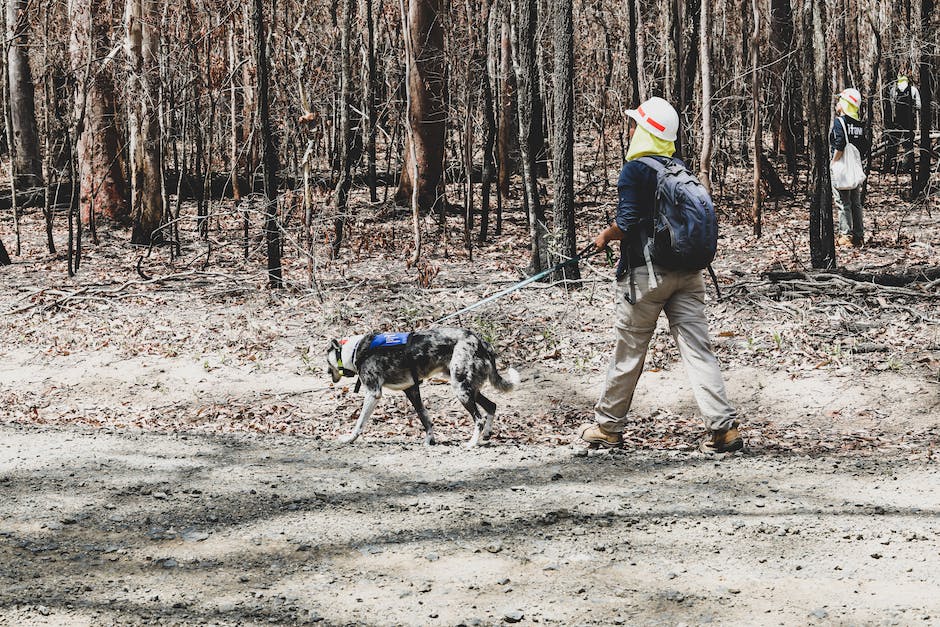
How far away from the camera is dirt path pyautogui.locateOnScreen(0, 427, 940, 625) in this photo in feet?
14.3

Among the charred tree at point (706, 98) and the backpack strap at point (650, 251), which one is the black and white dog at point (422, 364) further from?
the charred tree at point (706, 98)

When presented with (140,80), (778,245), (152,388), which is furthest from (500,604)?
(140,80)

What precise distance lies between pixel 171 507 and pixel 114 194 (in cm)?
1585

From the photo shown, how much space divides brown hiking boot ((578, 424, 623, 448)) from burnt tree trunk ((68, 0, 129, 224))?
14.7 m

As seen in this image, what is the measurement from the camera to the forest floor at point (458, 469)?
14.9 ft

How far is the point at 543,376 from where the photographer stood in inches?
383

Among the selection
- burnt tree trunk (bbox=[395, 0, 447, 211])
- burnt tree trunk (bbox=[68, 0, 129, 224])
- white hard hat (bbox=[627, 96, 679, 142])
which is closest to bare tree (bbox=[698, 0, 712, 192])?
burnt tree trunk (bbox=[395, 0, 447, 211])

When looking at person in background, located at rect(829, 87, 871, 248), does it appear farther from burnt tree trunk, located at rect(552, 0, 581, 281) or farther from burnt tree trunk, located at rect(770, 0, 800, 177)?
burnt tree trunk, located at rect(770, 0, 800, 177)

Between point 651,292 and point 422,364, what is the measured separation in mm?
1994

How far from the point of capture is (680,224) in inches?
255

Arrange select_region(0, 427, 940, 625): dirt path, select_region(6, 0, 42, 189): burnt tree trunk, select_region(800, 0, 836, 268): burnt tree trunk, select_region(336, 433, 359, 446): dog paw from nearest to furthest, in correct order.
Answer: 1. select_region(0, 427, 940, 625): dirt path
2. select_region(336, 433, 359, 446): dog paw
3. select_region(800, 0, 836, 268): burnt tree trunk
4. select_region(6, 0, 42, 189): burnt tree trunk

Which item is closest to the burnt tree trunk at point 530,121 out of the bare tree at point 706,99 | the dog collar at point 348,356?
the bare tree at point 706,99

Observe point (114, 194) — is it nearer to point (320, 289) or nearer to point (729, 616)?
point (320, 289)

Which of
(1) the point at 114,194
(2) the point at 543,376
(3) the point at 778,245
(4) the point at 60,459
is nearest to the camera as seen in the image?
(4) the point at 60,459
